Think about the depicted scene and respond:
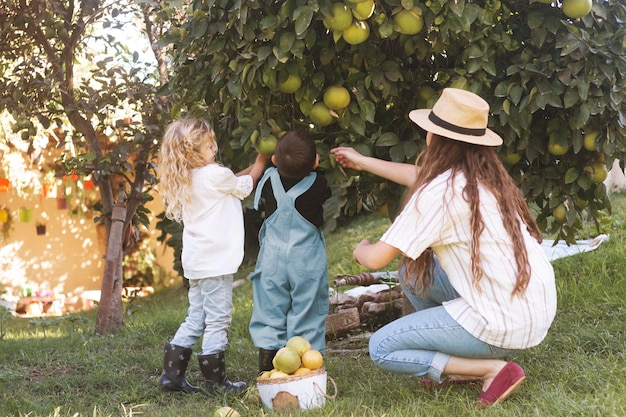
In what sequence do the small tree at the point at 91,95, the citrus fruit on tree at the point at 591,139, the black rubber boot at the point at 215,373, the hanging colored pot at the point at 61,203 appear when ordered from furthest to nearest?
the hanging colored pot at the point at 61,203 < the small tree at the point at 91,95 < the black rubber boot at the point at 215,373 < the citrus fruit on tree at the point at 591,139

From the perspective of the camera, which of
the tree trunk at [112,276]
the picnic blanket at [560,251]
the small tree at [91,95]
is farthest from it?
the picnic blanket at [560,251]

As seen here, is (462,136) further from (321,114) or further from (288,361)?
(288,361)

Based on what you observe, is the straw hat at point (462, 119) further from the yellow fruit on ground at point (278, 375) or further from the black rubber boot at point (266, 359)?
the black rubber boot at point (266, 359)

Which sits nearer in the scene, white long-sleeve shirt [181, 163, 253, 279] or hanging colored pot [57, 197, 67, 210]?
white long-sleeve shirt [181, 163, 253, 279]

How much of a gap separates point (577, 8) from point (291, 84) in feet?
3.35

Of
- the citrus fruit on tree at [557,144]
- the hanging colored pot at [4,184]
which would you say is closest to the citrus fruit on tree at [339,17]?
the citrus fruit on tree at [557,144]

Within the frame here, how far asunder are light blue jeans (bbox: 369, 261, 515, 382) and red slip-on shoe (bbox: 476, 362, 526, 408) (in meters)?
0.06

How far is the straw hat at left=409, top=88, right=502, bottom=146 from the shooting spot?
2.45 metres

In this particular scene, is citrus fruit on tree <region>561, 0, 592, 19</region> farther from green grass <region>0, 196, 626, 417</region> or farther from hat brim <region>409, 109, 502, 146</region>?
green grass <region>0, 196, 626, 417</region>

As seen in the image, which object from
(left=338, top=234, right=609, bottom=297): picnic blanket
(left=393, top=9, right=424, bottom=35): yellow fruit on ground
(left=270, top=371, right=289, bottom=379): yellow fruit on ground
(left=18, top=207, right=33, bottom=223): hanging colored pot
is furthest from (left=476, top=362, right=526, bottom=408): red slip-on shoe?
(left=18, top=207, right=33, bottom=223): hanging colored pot

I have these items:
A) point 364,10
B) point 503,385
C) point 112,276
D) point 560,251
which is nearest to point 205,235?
point 364,10

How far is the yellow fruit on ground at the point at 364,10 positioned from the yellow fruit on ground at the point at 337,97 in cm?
32

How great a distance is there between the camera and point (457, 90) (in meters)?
2.51

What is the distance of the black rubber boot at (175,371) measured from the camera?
3.10 metres
